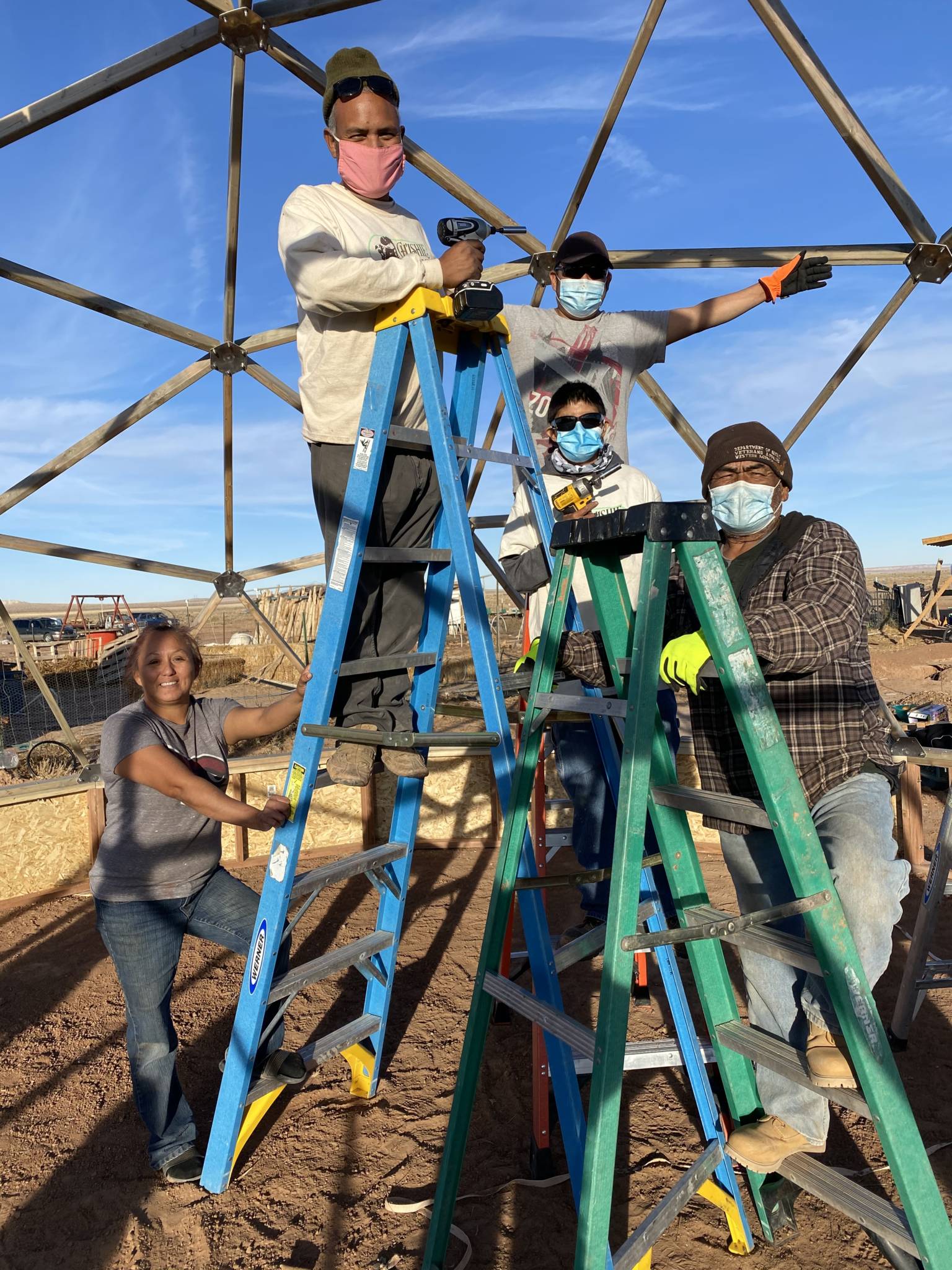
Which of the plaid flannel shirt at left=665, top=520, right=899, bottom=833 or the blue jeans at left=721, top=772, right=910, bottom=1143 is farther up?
the plaid flannel shirt at left=665, top=520, right=899, bottom=833

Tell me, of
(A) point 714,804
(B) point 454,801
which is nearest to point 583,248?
(A) point 714,804

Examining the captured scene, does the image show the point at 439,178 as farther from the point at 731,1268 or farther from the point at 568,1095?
the point at 731,1268

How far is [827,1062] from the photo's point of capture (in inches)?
80.3

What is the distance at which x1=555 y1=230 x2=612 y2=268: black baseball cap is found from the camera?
12.1 ft

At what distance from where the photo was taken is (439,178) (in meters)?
5.80

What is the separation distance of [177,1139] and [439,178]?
220 inches

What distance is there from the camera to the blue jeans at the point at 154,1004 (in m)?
2.96

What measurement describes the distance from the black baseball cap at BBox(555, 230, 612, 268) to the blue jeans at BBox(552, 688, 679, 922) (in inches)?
73.4

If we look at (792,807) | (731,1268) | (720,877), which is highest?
(792,807)

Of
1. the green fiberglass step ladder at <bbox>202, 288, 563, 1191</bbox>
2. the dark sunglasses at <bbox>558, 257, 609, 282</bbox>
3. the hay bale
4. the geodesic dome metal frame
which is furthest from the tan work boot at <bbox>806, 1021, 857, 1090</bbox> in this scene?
the hay bale

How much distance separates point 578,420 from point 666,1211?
2.46m

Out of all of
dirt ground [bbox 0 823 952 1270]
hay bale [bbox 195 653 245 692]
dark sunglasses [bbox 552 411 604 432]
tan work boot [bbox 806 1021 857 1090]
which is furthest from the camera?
hay bale [bbox 195 653 245 692]

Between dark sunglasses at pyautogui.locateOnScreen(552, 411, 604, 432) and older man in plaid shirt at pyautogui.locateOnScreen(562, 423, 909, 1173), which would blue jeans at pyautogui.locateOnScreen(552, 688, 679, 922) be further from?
dark sunglasses at pyautogui.locateOnScreen(552, 411, 604, 432)

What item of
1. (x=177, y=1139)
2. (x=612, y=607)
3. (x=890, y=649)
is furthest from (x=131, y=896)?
(x=890, y=649)
